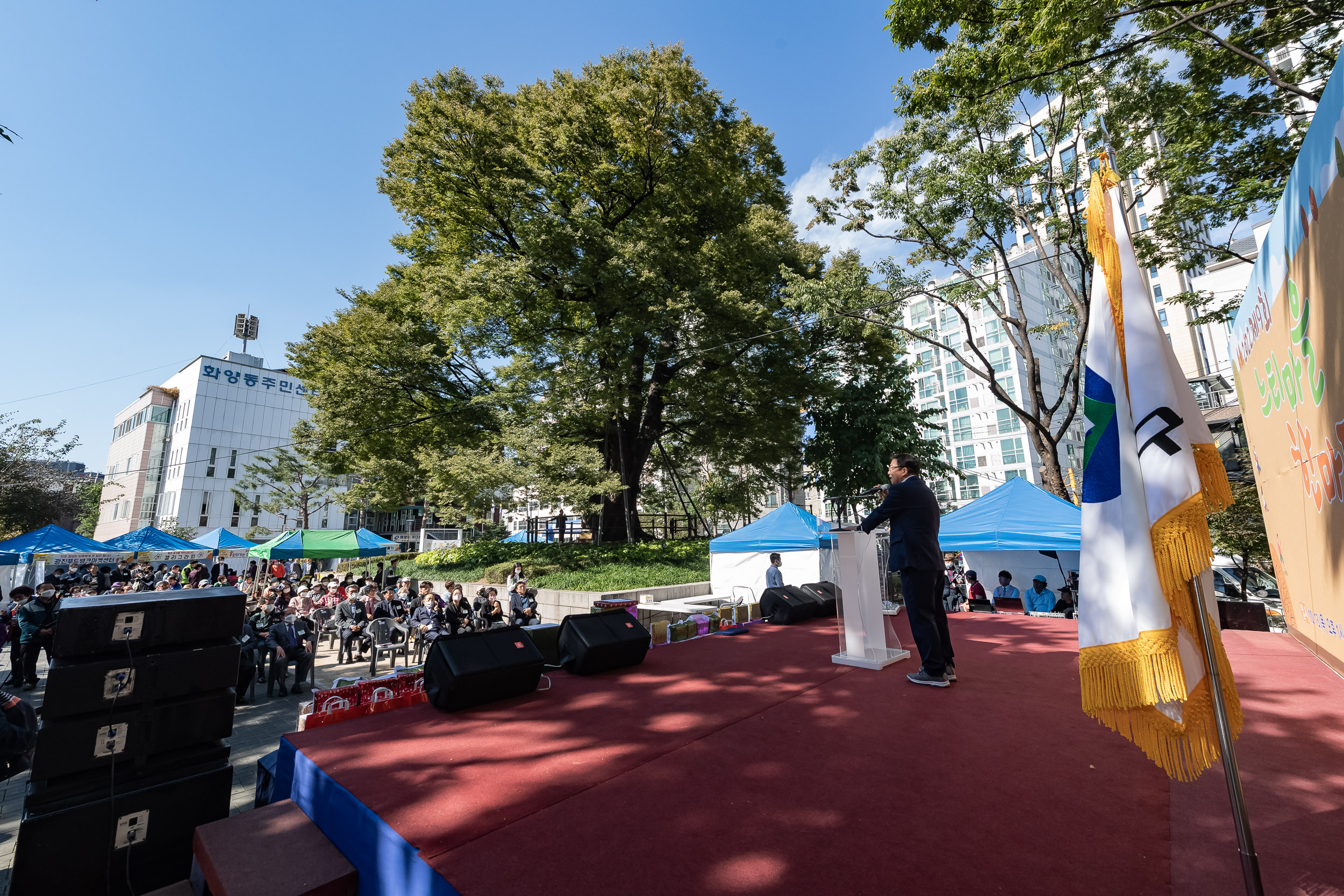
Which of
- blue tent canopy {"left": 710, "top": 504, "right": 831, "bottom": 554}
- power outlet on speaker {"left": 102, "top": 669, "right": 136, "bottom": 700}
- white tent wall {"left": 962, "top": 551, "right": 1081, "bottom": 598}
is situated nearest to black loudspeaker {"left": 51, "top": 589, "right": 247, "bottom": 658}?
power outlet on speaker {"left": 102, "top": 669, "right": 136, "bottom": 700}

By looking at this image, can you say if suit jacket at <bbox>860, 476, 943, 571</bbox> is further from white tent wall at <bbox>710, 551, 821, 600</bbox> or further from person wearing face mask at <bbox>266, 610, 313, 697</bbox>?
person wearing face mask at <bbox>266, 610, 313, 697</bbox>

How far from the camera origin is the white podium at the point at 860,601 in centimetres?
543

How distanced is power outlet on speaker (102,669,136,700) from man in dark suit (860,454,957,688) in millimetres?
5064

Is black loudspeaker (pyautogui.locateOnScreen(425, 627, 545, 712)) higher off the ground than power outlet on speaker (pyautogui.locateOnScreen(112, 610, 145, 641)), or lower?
lower

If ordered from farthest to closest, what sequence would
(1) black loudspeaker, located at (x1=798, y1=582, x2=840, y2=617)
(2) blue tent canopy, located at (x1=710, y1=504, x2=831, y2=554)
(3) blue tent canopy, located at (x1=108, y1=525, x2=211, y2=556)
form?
(3) blue tent canopy, located at (x1=108, y1=525, x2=211, y2=556) → (2) blue tent canopy, located at (x1=710, y1=504, x2=831, y2=554) → (1) black loudspeaker, located at (x1=798, y1=582, x2=840, y2=617)

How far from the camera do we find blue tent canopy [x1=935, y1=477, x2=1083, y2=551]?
31.9 feet

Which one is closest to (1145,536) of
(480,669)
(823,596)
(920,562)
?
(920,562)

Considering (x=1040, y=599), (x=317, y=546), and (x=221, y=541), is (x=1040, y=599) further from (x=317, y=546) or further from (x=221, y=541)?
(x=221, y=541)

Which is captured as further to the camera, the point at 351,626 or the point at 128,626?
the point at 351,626

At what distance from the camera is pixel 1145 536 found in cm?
198

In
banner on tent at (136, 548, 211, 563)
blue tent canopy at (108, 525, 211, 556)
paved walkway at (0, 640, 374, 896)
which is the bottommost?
paved walkway at (0, 640, 374, 896)

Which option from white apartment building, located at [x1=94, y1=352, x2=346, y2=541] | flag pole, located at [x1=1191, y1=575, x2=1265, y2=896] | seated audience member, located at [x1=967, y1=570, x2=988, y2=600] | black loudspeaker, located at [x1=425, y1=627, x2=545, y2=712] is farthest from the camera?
white apartment building, located at [x1=94, y1=352, x2=346, y2=541]

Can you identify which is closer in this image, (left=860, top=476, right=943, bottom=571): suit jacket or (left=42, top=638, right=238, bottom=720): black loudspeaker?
(left=42, top=638, right=238, bottom=720): black loudspeaker

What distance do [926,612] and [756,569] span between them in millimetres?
9419
